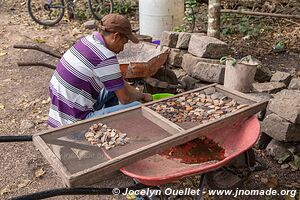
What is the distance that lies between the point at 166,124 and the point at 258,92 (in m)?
1.72

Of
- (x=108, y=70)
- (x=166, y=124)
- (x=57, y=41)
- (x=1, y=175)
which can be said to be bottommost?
(x=1, y=175)

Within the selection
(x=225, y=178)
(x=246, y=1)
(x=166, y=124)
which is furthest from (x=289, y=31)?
(x=166, y=124)

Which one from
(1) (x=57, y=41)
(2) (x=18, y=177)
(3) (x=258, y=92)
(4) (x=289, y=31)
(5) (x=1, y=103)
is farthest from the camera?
(1) (x=57, y=41)

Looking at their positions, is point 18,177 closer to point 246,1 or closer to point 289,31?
point 289,31

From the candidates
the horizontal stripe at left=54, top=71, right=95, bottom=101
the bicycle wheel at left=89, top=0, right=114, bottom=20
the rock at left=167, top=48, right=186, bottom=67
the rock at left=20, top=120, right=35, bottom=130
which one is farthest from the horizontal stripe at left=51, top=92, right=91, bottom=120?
the bicycle wheel at left=89, top=0, right=114, bottom=20

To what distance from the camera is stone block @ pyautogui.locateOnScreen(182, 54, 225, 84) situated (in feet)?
14.3

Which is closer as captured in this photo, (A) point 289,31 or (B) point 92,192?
(B) point 92,192

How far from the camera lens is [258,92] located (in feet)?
13.2

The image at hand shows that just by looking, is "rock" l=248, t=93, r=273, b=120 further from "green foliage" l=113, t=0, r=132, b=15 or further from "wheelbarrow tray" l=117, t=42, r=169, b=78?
"green foliage" l=113, t=0, r=132, b=15

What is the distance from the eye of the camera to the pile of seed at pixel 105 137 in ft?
8.72

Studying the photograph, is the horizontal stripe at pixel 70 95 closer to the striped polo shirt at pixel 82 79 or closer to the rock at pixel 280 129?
the striped polo shirt at pixel 82 79

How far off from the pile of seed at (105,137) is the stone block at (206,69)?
6.53 feet

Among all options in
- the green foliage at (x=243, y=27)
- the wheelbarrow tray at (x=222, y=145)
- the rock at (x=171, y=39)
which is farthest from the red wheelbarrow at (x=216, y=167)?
the green foliage at (x=243, y=27)

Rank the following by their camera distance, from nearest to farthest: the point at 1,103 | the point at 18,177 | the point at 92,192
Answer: the point at 92,192
the point at 18,177
the point at 1,103
